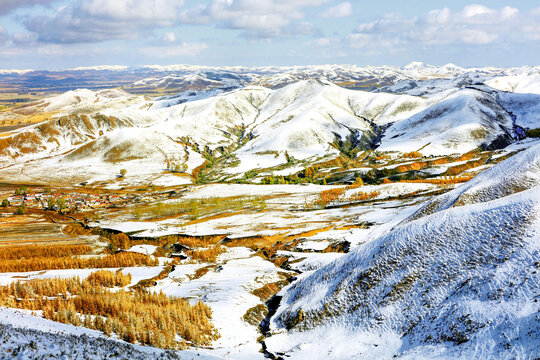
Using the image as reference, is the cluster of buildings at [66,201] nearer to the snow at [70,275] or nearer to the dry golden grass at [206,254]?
the snow at [70,275]

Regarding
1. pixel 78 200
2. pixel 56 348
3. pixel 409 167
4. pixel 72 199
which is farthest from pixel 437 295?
pixel 72 199

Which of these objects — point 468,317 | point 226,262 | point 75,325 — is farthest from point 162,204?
point 468,317

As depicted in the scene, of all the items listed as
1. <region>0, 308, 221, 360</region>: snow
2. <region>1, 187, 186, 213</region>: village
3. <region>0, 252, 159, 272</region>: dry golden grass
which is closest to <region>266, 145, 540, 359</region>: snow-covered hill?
<region>0, 308, 221, 360</region>: snow

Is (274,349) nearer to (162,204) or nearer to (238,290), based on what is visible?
(238,290)

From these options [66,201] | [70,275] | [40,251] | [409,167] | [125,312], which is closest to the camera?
[125,312]

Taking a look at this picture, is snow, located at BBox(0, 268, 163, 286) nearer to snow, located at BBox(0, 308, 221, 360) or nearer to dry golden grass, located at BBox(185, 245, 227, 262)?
dry golden grass, located at BBox(185, 245, 227, 262)

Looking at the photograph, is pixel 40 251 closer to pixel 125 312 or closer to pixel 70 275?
pixel 70 275
